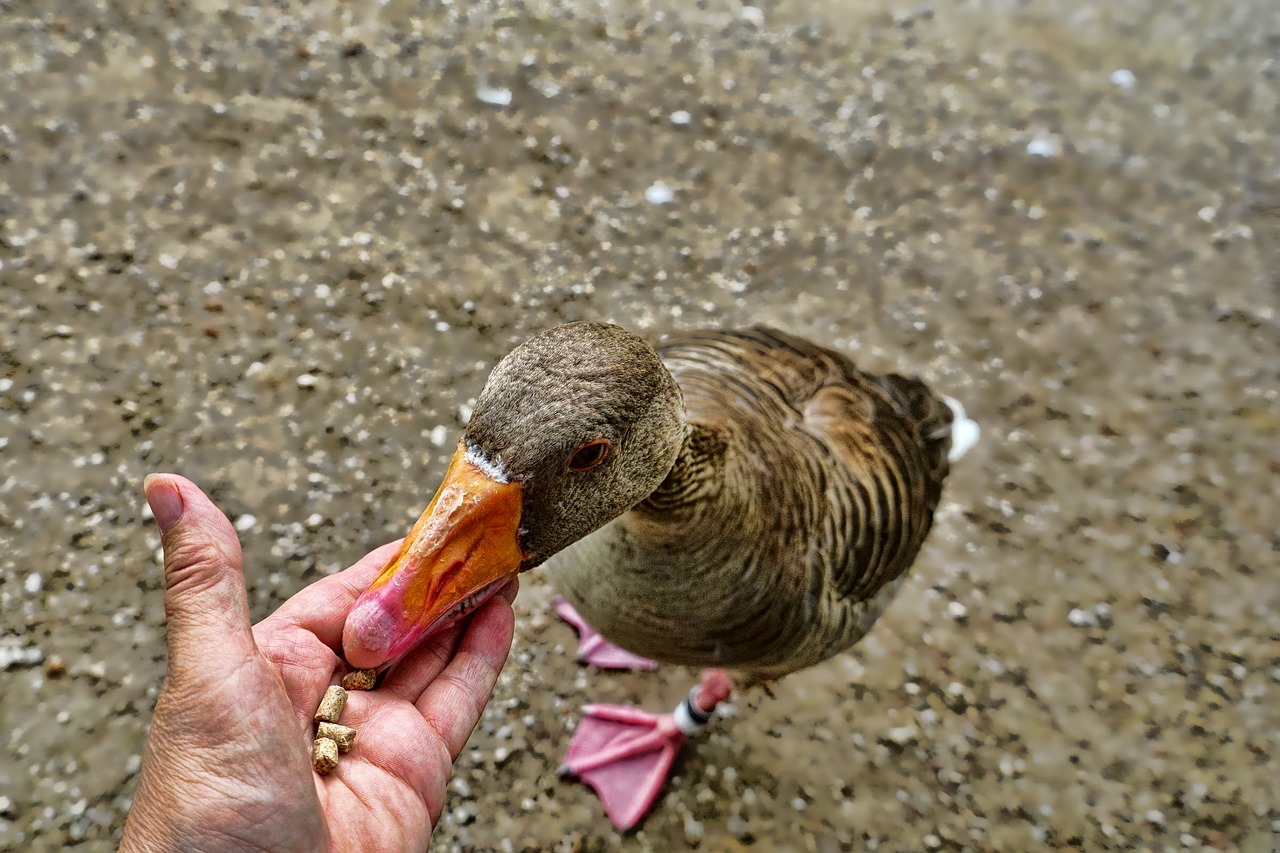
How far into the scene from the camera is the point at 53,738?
278cm

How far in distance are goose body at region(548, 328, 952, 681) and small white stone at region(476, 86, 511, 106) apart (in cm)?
249

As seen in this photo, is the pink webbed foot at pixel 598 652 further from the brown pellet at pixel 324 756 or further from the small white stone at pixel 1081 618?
the small white stone at pixel 1081 618

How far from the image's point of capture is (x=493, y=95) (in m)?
4.72

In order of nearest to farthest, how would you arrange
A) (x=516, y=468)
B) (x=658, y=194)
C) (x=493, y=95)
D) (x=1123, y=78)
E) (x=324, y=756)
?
(x=516, y=468) → (x=324, y=756) → (x=658, y=194) → (x=493, y=95) → (x=1123, y=78)

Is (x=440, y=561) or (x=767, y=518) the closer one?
(x=440, y=561)

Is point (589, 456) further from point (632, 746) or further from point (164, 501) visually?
point (632, 746)

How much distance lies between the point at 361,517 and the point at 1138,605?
3180 millimetres

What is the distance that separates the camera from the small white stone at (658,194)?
14.8ft

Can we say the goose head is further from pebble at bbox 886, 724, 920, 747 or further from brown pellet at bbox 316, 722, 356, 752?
pebble at bbox 886, 724, 920, 747

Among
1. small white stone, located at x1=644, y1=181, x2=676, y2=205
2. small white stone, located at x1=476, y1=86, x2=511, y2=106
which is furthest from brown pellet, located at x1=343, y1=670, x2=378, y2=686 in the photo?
small white stone, located at x1=476, y1=86, x2=511, y2=106

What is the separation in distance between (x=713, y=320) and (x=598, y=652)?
170 centimetres

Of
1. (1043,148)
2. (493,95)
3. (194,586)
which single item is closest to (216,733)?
(194,586)

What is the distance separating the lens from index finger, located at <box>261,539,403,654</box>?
2.07m

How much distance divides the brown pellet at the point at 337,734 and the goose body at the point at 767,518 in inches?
27.2
